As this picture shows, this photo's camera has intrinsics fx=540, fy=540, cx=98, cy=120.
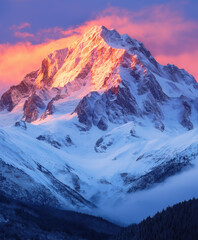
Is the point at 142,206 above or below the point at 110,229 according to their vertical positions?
above

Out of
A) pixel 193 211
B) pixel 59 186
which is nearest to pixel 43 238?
pixel 193 211

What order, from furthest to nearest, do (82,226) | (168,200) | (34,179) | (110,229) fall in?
(168,200) < (34,179) < (110,229) < (82,226)

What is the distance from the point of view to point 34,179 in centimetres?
17312

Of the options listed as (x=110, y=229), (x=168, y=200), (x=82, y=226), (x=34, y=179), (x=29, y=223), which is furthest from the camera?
(x=168, y=200)

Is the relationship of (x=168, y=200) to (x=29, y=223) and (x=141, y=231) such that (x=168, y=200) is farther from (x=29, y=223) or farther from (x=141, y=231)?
(x=29, y=223)

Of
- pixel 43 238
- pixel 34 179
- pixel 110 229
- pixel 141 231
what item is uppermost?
pixel 34 179

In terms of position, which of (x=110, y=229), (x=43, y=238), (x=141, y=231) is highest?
(x=110, y=229)

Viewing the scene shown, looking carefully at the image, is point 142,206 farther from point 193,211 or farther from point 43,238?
point 43,238

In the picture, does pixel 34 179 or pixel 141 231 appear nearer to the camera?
pixel 141 231

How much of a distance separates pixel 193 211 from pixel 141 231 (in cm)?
1301

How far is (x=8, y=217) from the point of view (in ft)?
389

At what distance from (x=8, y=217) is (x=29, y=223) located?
6051 millimetres

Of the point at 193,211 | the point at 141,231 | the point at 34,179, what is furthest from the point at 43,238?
the point at 34,179

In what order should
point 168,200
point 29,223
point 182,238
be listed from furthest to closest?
point 168,200, point 29,223, point 182,238
